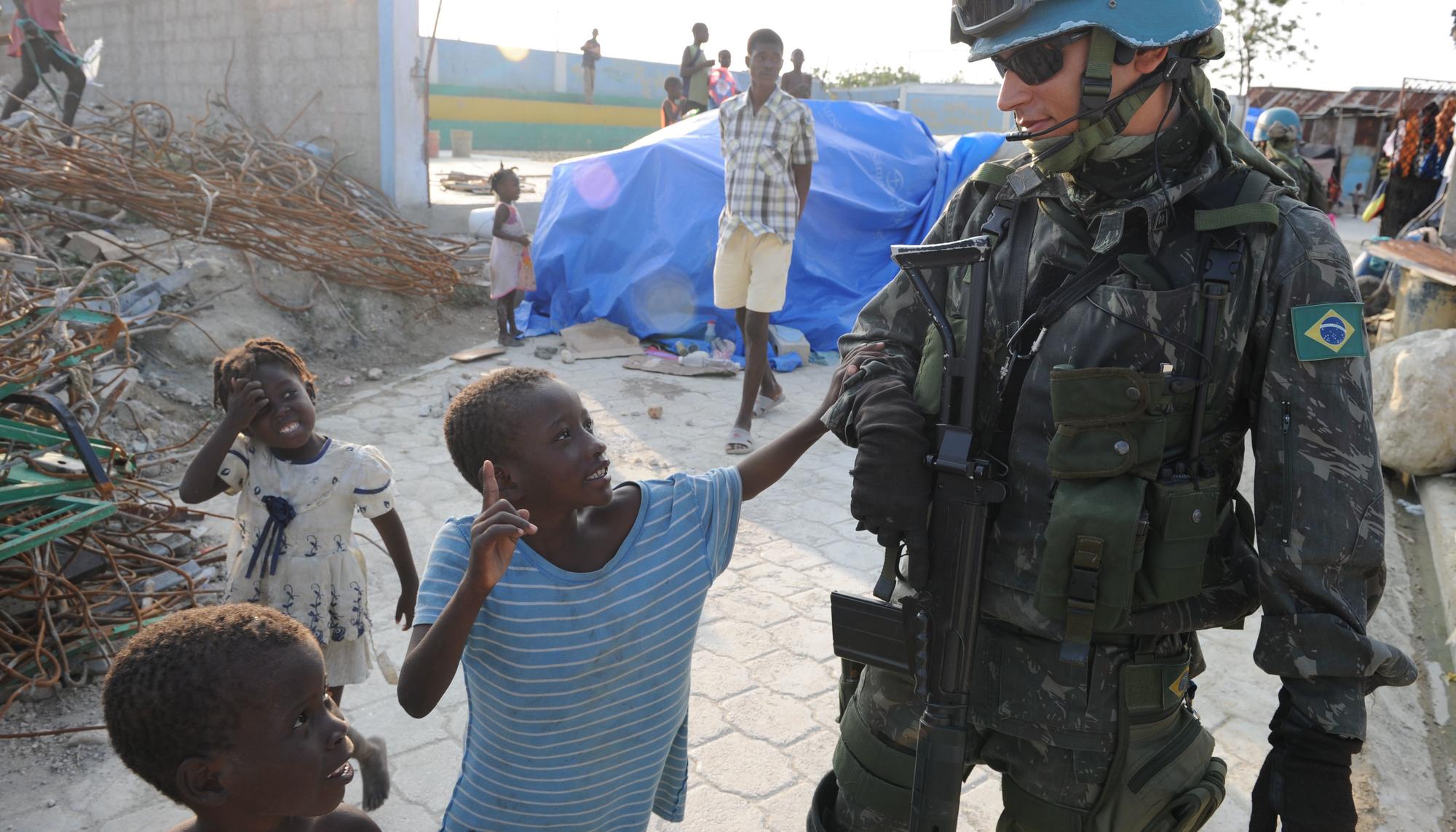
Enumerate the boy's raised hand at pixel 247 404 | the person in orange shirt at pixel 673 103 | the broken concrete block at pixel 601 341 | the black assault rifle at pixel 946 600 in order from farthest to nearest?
the person in orange shirt at pixel 673 103
the broken concrete block at pixel 601 341
the boy's raised hand at pixel 247 404
the black assault rifle at pixel 946 600

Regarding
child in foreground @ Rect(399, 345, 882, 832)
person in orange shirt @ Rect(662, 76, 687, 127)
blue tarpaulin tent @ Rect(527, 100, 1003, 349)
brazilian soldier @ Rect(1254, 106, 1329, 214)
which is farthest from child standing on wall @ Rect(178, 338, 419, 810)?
person in orange shirt @ Rect(662, 76, 687, 127)

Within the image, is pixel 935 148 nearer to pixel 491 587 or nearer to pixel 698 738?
pixel 698 738

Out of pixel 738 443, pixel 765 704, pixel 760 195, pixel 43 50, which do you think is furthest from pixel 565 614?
pixel 43 50

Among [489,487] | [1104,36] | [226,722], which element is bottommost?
[226,722]

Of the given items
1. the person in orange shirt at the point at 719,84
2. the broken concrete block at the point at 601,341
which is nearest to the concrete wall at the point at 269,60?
the broken concrete block at the point at 601,341

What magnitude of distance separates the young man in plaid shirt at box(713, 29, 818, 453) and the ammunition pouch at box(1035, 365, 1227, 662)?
3871 millimetres

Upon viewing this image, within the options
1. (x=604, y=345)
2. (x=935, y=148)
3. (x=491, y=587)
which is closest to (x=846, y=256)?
(x=935, y=148)

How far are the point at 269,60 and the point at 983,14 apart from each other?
1026cm

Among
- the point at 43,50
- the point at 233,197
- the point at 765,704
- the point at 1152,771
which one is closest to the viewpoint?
the point at 1152,771

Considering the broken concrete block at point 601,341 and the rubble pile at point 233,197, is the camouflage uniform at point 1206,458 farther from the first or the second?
the rubble pile at point 233,197

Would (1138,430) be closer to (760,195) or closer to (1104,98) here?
(1104,98)

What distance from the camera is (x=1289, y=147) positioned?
744 centimetres

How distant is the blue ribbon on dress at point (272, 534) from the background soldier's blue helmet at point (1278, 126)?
7.24 metres

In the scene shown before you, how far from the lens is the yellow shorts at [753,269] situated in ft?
18.9
